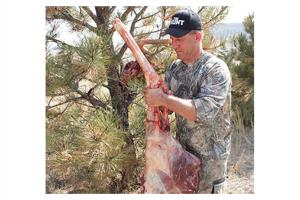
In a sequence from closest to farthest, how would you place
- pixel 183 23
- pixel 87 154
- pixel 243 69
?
pixel 183 23, pixel 87 154, pixel 243 69

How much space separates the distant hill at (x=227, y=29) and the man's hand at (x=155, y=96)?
1.70 feet

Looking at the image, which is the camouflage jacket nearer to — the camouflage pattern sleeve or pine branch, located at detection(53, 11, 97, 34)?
the camouflage pattern sleeve

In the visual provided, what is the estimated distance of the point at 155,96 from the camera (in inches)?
101

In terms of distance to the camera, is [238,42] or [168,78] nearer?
[168,78]

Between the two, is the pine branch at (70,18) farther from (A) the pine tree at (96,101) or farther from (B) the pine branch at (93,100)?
(B) the pine branch at (93,100)

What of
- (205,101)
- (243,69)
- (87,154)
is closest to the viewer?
(205,101)

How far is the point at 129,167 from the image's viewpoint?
9.60 ft

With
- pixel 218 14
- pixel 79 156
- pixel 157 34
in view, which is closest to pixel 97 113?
pixel 79 156

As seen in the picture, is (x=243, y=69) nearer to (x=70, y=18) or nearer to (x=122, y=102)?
(x=122, y=102)

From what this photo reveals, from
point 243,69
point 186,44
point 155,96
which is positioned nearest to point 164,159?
point 155,96

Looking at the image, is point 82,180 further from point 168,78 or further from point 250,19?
point 250,19

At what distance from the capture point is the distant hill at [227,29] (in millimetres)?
2955

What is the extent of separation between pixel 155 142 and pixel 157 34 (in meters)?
0.55

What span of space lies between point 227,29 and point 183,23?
0.43 m
